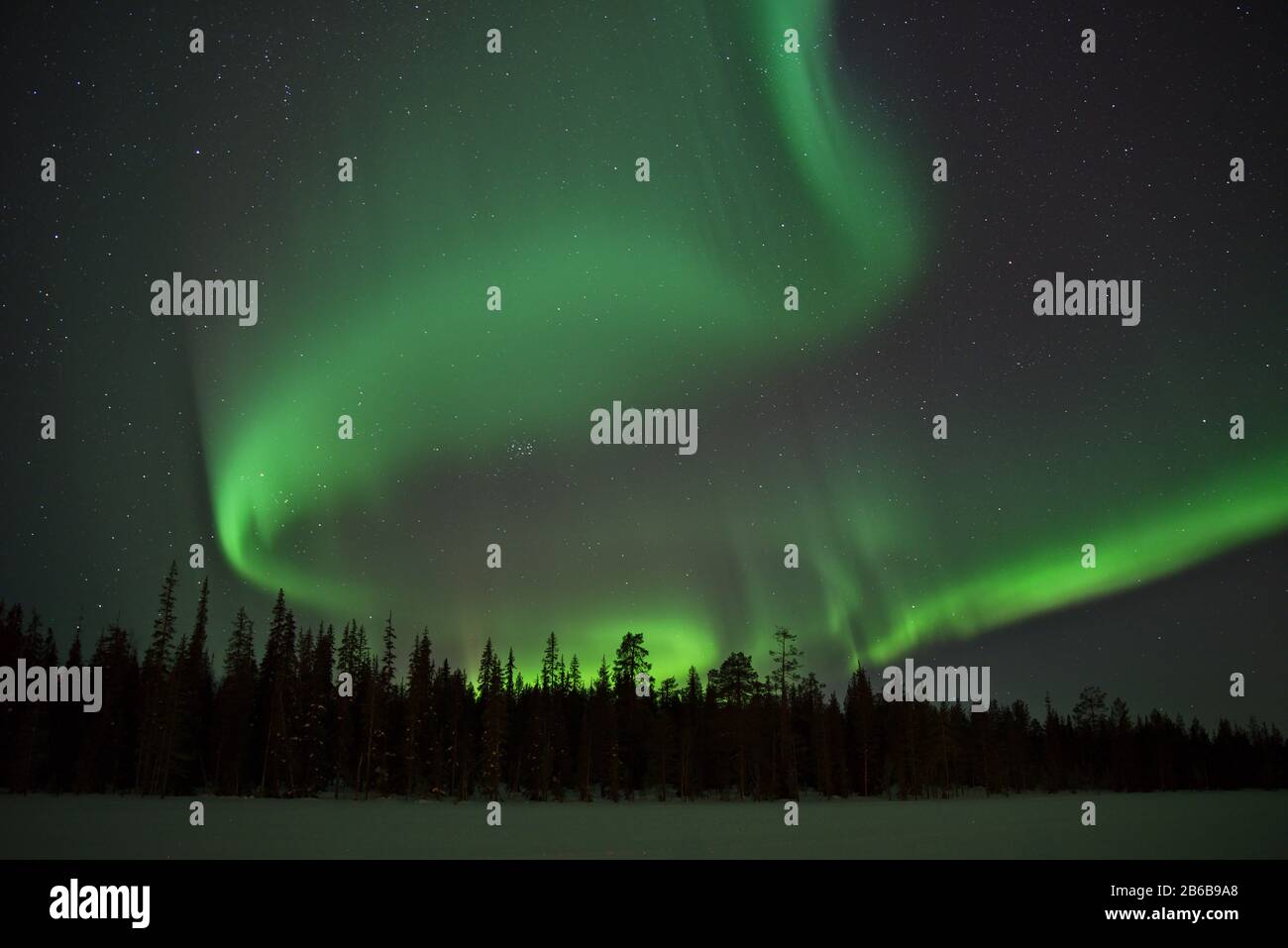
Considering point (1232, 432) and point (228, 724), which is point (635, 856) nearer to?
point (1232, 432)

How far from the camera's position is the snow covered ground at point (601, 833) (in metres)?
34.0

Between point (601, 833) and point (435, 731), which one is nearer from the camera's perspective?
point (601, 833)

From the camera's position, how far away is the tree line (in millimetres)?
81688

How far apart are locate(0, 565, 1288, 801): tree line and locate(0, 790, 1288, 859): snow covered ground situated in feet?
46.6

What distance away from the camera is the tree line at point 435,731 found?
268 ft

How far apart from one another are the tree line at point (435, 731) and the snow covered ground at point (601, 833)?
14215 mm

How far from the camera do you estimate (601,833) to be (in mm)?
44656

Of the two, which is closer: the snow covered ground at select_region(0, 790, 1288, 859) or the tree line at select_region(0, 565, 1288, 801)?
the snow covered ground at select_region(0, 790, 1288, 859)

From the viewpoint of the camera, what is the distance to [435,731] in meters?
92.8

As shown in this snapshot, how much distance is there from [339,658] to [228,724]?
16570 mm

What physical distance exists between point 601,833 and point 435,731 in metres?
53.2

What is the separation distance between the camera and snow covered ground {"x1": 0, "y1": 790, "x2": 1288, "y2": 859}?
34031 millimetres

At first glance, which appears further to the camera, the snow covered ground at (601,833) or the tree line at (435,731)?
the tree line at (435,731)
